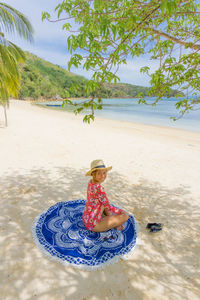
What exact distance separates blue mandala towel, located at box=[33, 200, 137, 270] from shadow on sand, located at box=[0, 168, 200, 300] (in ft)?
0.34

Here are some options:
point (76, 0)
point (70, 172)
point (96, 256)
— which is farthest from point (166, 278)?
point (76, 0)

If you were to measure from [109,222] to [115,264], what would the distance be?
0.58m

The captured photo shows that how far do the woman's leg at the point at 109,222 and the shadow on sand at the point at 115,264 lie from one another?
1.53 ft

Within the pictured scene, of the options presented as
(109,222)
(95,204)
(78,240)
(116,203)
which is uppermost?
(95,204)

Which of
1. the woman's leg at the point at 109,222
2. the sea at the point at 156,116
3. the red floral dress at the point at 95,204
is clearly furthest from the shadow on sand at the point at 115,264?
the sea at the point at 156,116

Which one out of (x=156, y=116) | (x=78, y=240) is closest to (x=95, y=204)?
(x=78, y=240)

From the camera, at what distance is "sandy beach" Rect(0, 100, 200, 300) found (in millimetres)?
1910

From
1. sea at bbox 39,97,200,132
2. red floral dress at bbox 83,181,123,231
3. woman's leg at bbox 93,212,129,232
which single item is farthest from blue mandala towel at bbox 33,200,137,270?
sea at bbox 39,97,200,132

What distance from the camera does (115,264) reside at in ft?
7.19

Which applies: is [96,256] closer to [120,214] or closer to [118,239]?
[118,239]

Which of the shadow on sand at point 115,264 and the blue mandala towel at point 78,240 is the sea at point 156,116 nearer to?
the shadow on sand at point 115,264

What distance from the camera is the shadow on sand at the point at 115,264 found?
6.15 ft

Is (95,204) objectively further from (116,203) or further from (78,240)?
(116,203)

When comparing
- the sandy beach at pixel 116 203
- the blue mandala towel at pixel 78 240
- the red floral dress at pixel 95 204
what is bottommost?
the sandy beach at pixel 116 203
